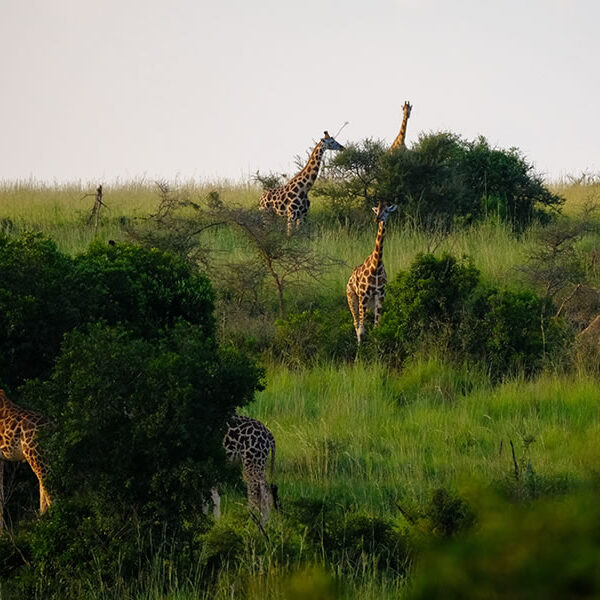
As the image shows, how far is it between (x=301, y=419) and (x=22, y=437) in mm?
4462

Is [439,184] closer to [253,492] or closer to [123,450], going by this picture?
[253,492]

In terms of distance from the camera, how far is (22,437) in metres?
7.59

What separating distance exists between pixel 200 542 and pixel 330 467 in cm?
325

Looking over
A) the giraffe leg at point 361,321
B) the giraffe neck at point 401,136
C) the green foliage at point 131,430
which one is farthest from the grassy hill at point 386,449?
the giraffe neck at point 401,136

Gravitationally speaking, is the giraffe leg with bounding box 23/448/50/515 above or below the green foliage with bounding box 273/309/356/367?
above

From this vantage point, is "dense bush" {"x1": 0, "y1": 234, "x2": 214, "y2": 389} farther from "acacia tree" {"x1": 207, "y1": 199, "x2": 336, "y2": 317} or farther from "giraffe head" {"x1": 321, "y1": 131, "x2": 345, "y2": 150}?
"giraffe head" {"x1": 321, "y1": 131, "x2": 345, "y2": 150}

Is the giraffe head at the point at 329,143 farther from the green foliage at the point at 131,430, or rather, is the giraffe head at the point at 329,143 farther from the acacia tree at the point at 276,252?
the green foliage at the point at 131,430

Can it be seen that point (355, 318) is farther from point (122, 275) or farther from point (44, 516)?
point (44, 516)

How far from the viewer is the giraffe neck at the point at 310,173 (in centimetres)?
2111

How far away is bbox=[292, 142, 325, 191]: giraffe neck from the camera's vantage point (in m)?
21.1

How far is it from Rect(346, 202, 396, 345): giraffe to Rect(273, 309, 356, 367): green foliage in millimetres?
228

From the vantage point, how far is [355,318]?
15.2 metres

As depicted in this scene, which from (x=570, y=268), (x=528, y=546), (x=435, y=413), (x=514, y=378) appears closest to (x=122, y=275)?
(x=435, y=413)

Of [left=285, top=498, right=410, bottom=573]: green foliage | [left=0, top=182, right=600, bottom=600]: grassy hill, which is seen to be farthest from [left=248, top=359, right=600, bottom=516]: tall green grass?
[left=285, top=498, right=410, bottom=573]: green foliage
